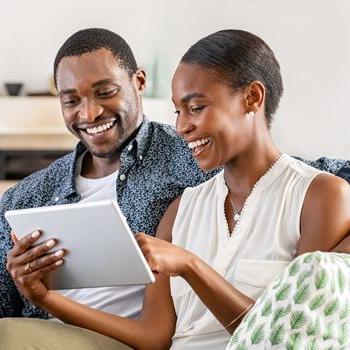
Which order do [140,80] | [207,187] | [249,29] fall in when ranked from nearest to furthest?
[207,187] → [140,80] → [249,29]

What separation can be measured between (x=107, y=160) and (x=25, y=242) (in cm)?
53

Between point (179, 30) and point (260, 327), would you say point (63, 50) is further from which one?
point (179, 30)

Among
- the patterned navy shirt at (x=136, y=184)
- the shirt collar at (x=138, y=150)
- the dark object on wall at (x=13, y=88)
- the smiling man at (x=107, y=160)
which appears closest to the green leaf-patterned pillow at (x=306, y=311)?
the patterned navy shirt at (x=136, y=184)

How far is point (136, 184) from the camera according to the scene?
1958 millimetres

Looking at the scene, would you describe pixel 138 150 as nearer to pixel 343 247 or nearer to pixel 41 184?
pixel 41 184

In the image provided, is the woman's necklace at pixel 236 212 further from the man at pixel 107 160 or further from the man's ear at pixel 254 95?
the man at pixel 107 160

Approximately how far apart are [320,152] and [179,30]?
3.56 ft

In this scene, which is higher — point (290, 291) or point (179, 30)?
point (290, 291)

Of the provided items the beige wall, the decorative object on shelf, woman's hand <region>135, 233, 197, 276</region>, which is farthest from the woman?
the decorative object on shelf

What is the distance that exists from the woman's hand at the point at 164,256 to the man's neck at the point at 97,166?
640 millimetres

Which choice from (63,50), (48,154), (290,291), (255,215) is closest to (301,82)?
(48,154)

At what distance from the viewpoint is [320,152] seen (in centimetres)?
462

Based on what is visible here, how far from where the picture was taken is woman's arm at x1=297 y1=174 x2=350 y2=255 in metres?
1.44

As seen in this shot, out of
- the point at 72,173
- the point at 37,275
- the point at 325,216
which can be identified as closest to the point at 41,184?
the point at 72,173
